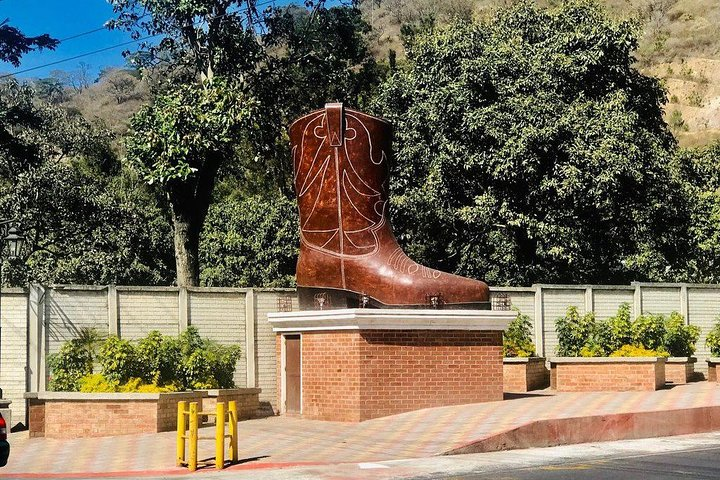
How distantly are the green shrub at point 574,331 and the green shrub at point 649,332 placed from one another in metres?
0.84

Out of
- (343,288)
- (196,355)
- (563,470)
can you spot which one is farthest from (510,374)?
(563,470)

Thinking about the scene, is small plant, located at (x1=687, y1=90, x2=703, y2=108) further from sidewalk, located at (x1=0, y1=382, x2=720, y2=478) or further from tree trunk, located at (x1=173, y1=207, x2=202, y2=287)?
sidewalk, located at (x1=0, y1=382, x2=720, y2=478)

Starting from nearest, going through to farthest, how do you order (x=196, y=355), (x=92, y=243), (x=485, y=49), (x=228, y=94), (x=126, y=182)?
(x=196, y=355), (x=228, y=94), (x=485, y=49), (x=92, y=243), (x=126, y=182)

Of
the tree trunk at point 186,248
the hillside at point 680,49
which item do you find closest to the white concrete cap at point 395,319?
the tree trunk at point 186,248

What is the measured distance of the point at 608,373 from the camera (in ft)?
67.8

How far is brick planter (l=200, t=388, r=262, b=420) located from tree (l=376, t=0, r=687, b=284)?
13.7 meters

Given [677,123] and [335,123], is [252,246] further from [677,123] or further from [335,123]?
[677,123]

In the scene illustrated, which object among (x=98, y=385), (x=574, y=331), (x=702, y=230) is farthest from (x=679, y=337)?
(x=702, y=230)

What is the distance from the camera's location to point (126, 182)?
171 ft

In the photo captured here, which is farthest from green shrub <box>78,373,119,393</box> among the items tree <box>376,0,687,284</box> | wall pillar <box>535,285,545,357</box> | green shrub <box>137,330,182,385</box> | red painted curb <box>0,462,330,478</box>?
tree <box>376,0,687,284</box>

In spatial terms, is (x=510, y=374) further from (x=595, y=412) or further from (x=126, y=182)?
(x=126, y=182)

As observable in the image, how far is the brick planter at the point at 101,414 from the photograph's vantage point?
1638 centimetres

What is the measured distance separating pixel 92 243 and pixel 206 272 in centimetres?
448

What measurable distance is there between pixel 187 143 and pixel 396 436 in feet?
39.5
